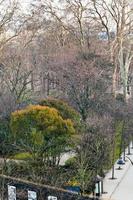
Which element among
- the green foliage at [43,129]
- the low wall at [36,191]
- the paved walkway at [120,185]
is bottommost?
the paved walkway at [120,185]

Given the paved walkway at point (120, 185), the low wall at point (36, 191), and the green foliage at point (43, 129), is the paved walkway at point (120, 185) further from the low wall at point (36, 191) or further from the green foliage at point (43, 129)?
the green foliage at point (43, 129)

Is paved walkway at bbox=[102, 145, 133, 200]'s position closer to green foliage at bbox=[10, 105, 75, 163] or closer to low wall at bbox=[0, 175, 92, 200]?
low wall at bbox=[0, 175, 92, 200]

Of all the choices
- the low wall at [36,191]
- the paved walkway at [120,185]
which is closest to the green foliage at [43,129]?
the low wall at [36,191]

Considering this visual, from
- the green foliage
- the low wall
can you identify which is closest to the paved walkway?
the low wall

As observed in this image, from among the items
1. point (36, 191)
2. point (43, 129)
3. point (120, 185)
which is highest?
point (43, 129)

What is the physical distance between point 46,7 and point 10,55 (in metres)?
5.00

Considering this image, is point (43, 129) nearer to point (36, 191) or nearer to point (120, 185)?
point (36, 191)

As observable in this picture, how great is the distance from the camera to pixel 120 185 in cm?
1962

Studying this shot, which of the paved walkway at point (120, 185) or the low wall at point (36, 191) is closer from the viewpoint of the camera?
the low wall at point (36, 191)

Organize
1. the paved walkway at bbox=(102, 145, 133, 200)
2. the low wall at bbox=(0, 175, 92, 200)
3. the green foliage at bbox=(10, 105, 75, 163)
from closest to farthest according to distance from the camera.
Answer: the low wall at bbox=(0, 175, 92, 200) → the paved walkway at bbox=(102, 145, 133, 200) → the green foliage at bbox=(10, 105, 75, 163)

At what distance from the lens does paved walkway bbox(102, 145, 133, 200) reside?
59.3 feet

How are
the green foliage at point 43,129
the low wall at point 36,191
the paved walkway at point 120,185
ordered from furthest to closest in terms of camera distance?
1. the green foliage at point 43,129
2. the paved walkway at point 120,185
3. the low wall at point 36,191

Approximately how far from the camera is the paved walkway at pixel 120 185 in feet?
59.3

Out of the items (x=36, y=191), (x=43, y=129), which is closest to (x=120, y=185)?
(x=36, y=191)
